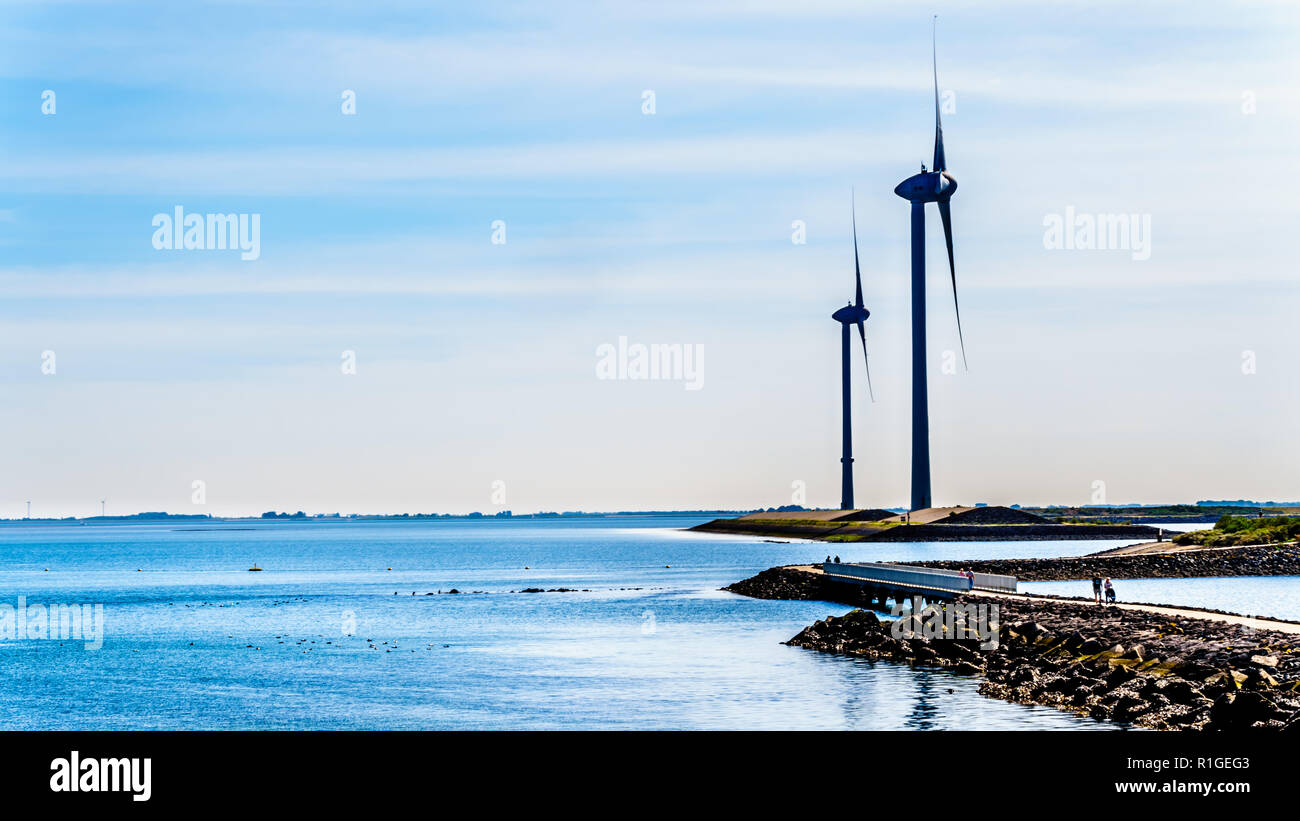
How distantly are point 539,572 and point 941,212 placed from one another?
71.2 meters

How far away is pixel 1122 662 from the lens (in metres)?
42.8

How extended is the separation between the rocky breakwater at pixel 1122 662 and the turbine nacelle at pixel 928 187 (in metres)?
131

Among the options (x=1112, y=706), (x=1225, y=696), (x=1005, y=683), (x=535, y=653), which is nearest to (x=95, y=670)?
(x=535, y=653)

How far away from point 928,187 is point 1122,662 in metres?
154

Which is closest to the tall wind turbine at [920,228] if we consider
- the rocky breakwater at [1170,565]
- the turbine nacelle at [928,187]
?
the turbine nacelle at [928,187]

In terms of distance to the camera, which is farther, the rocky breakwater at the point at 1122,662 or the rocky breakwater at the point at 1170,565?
the rocky breakwater at the point at 1170,565

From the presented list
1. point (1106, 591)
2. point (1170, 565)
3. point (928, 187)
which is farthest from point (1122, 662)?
point (928, 187)

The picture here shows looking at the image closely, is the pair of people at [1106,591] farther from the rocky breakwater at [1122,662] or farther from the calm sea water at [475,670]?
the calm sea water at [475,670]

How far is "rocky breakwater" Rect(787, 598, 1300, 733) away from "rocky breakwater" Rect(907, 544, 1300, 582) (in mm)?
42432

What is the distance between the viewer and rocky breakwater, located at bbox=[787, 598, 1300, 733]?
3412cm

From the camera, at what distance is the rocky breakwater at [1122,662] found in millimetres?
34125

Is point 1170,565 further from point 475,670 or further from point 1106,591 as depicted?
point 475,670

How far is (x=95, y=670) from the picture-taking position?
63.7m

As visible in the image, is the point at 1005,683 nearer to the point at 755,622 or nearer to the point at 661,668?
the point at 661,668
